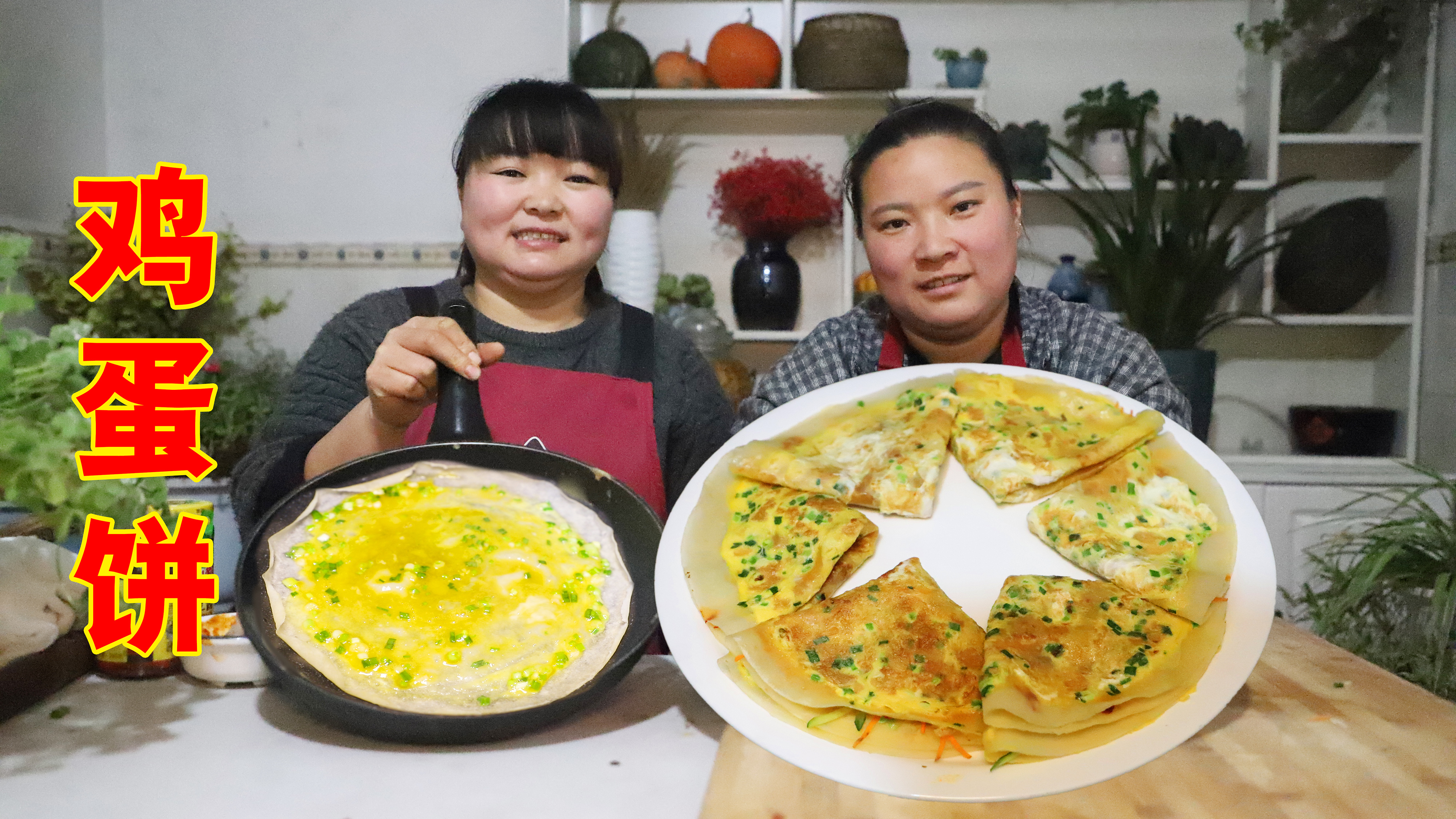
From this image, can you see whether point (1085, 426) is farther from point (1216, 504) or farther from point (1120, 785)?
point (1120, 785)

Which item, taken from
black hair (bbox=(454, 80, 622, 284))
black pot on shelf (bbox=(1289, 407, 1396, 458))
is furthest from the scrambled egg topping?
black pot on shelf (bbox=(1289, 407, 1396, 458))

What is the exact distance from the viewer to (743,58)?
3.23 meters

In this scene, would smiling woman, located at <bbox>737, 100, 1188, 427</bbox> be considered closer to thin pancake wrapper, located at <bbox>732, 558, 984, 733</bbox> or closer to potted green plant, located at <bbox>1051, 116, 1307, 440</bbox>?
thin pancake wrapper, located at <bbox>732, 558, 984, 733</bbox>

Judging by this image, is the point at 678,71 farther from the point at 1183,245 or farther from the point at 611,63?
the point at 1183,245

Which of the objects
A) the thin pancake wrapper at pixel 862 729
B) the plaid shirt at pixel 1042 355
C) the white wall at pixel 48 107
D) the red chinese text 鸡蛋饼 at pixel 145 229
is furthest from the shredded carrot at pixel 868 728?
the white wall at pixel 48 107

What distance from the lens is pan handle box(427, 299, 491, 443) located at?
3.58 feet

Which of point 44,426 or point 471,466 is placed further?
point 471,466

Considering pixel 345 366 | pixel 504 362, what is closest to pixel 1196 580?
pixel 504 362

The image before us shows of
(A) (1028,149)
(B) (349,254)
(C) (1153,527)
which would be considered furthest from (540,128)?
(B) (349,254)

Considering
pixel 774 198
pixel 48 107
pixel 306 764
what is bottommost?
pixel 306 764

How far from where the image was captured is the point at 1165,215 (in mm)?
3100

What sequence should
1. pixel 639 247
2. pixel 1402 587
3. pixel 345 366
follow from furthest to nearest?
pixel 639 247 < pixel 1402 587 < pixel 345 366

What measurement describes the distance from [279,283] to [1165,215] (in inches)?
125

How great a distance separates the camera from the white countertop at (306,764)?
31.3 inches
